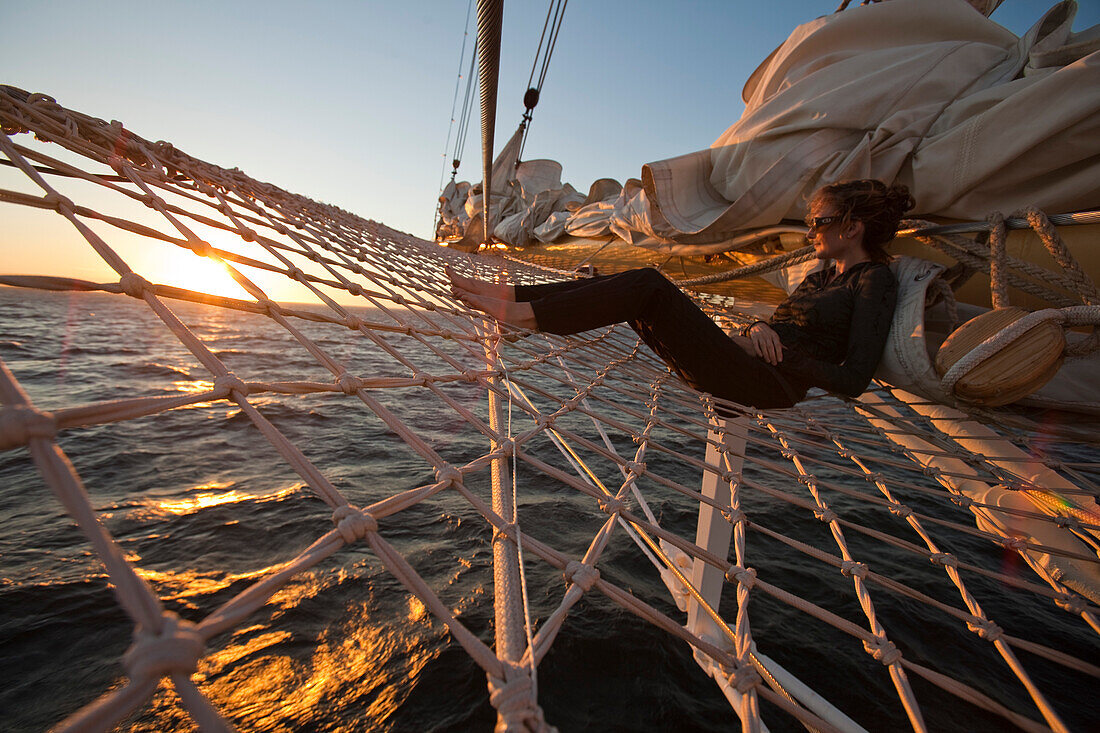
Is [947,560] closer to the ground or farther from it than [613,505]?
closer to the ground

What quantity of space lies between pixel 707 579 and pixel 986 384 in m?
0.85

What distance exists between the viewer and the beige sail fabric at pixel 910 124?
1.15 meters

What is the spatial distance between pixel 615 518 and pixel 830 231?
50.8 inches

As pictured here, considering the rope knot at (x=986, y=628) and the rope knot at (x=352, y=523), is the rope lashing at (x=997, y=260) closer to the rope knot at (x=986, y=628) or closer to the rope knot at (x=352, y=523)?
the rope knot at (x=986, y=628)

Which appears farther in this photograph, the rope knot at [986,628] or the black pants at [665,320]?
the black pants at [665,320]

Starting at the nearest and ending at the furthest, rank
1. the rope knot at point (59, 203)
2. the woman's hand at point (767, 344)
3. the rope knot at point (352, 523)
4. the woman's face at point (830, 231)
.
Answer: the rope knot at point (352, 523)
the rope knot at point (59, 203)
the woman's hand at point (767, 344)
the woman's face at point (830, 231)

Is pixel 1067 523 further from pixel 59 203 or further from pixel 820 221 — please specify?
pixel 59 203

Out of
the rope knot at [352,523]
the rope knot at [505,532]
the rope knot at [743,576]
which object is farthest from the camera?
the rope knot at [743,576]

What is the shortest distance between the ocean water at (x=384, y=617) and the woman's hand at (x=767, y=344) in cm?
113

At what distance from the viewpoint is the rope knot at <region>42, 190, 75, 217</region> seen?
0.77m

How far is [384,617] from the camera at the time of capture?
1.65m

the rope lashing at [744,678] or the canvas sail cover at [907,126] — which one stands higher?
the canvas sail cover at [907,126]

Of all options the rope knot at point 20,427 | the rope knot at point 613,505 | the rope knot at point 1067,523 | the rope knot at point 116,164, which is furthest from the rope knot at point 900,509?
the rope knot at point 116,164

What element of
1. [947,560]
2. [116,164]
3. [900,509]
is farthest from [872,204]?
[116,164]
